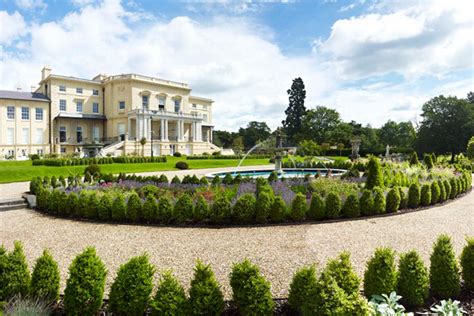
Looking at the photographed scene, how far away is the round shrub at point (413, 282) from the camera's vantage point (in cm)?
346

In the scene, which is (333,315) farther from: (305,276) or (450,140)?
(450,140)

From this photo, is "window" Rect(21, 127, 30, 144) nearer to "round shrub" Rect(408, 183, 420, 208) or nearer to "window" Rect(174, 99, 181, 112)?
"window" Rect(174, 99, 181, 112)

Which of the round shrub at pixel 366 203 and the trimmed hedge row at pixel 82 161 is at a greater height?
the trimmed hedge row at pixel 82 161

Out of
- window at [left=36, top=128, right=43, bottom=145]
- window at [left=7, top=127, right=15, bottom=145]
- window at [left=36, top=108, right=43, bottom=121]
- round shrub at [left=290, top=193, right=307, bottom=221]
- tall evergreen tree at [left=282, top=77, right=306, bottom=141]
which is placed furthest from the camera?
tall evergreen tree at [left=282, top=77, right=306, bottom=141]

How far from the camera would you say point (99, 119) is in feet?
155

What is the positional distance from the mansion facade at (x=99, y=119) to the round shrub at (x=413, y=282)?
38222mm

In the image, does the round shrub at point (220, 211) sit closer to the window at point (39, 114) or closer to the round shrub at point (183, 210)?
the round shrub at point (183, 210)

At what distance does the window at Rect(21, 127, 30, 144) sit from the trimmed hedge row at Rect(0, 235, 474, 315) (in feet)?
147

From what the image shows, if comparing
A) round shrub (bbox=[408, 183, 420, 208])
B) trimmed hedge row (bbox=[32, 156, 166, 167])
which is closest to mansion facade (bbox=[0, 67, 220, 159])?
trimmed hedge row (bbox=[32, 156, 166, 167])

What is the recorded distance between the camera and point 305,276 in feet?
10.7

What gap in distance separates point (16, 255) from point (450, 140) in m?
49.7

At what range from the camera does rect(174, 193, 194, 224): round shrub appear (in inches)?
299

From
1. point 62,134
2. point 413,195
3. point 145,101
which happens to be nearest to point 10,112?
point 62,134

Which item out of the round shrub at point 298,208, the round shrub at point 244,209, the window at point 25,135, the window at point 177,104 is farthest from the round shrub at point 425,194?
the window at point 177,104
